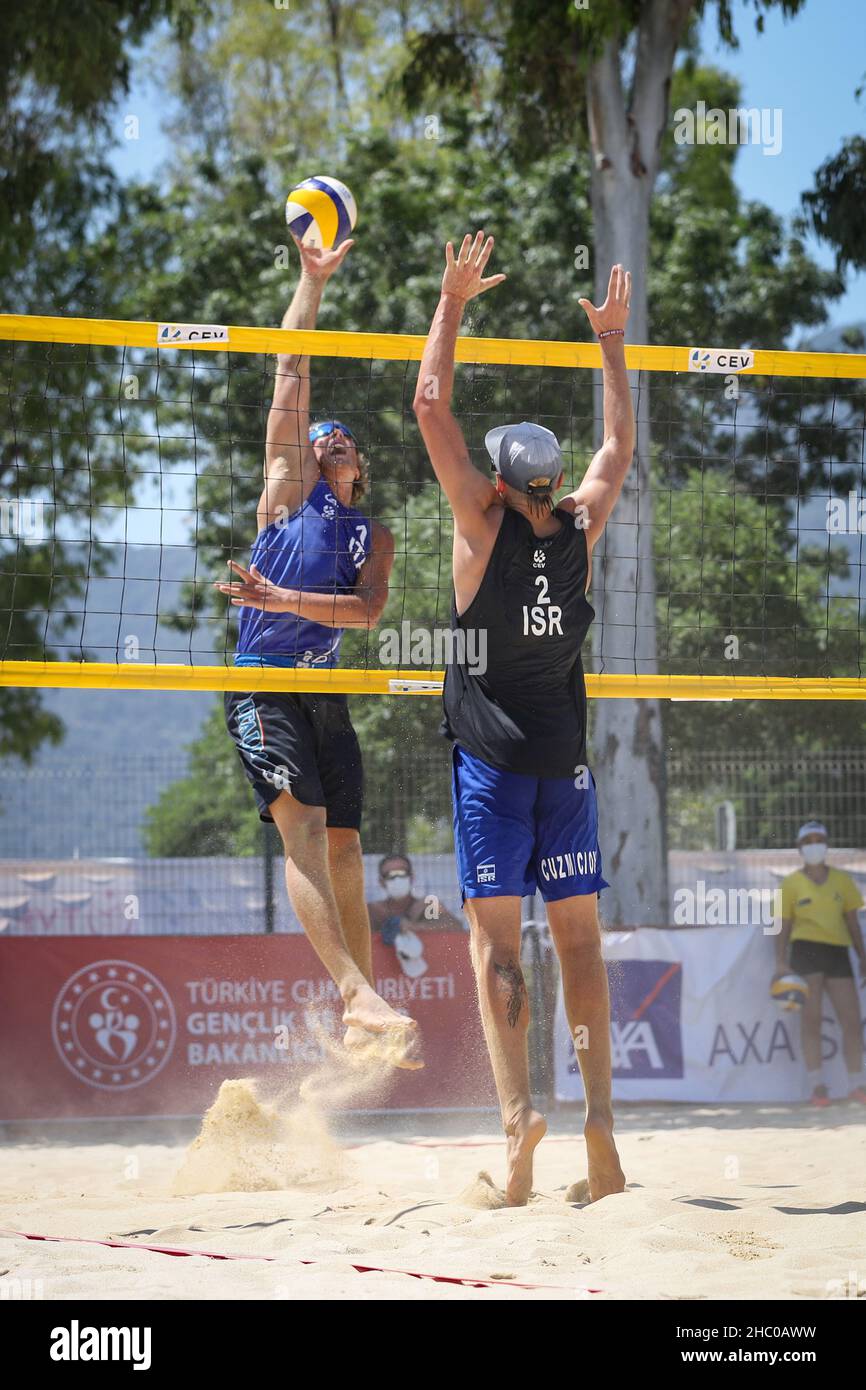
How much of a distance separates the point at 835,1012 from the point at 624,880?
199cm

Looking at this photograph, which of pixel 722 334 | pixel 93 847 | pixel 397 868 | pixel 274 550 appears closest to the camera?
pixel 274 550

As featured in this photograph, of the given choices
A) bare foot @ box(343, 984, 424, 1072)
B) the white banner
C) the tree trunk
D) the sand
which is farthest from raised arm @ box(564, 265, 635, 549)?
the tree trunk

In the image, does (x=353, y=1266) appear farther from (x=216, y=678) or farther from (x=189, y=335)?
(x=189, y=335)

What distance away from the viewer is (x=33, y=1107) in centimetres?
843

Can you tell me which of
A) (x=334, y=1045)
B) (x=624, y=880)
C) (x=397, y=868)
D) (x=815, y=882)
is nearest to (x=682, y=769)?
(x=624, y=880)

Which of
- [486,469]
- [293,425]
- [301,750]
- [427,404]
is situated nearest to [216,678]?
[301,750]

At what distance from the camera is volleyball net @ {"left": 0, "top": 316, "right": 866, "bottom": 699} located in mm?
5258

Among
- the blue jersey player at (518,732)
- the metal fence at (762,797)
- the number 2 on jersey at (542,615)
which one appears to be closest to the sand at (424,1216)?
the blue jersey player at (518,732)

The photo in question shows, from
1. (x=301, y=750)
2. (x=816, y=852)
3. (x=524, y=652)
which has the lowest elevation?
(x=816, y=852)

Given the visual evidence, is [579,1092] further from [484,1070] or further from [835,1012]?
[835,1012]

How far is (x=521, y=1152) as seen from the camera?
4.11 metres

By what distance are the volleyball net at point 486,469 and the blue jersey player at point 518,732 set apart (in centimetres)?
70

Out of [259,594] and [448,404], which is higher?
[448,404]

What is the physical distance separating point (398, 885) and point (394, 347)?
4.64 meters
